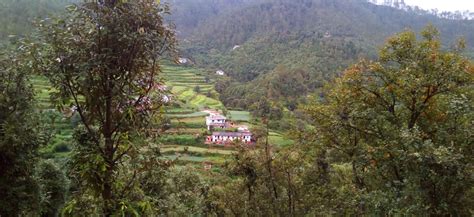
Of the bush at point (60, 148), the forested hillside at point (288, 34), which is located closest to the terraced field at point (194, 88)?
the forested hillside at point (288, 34)

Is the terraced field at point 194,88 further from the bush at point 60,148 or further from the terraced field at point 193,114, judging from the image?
the bush at point 60,148

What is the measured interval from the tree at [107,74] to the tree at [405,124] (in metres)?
4.20

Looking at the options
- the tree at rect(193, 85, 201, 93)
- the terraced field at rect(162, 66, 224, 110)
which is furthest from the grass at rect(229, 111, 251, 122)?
the tree at rect(193, 85, 201, 93)

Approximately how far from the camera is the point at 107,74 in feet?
14.3

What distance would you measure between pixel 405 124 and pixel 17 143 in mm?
9365

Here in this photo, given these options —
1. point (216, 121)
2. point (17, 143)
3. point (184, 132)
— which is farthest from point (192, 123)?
point (17, 143)

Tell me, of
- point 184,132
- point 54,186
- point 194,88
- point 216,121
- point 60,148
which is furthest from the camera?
point 194,88

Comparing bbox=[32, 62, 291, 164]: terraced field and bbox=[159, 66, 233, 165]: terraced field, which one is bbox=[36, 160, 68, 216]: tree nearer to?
bbox=[32, 62, 291, 164]: terraced field

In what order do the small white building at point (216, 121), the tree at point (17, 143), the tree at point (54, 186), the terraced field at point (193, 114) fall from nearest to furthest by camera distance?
the tree at point (17, 143) → the tree at point (54, 186) → the terraced field at point (193, 114) → the small white building at point (216, 121)

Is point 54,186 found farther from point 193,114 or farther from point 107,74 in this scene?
point 193,114

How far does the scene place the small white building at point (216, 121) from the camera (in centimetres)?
4235

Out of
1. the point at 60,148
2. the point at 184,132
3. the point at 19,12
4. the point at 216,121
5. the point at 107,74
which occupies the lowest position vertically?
the point at 216,121

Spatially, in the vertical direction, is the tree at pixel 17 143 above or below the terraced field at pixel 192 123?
above

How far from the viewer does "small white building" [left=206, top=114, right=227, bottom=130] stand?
4235cm
